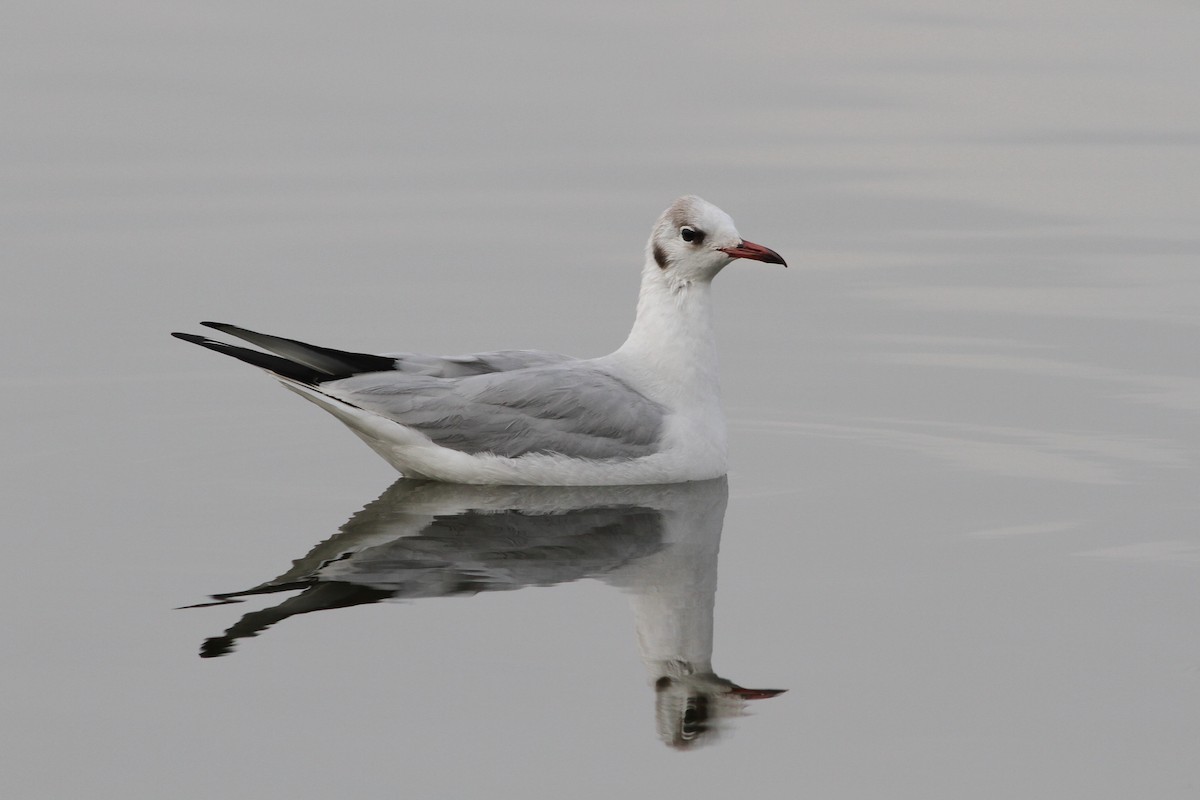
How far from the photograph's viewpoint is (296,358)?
37.9 feet

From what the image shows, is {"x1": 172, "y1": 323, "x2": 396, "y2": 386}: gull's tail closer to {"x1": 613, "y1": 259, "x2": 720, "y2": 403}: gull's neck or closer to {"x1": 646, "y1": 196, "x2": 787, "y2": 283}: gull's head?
{"x1": 613, "y1": 259, "x2": 720, "y2": 403}: gull's neck

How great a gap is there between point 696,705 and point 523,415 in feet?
11.9

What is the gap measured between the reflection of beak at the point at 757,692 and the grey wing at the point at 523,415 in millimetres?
3371

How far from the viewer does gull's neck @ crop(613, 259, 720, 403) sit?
11805 mm

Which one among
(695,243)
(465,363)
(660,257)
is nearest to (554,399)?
(465,363)

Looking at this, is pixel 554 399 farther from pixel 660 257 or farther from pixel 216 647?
pixel 216 647

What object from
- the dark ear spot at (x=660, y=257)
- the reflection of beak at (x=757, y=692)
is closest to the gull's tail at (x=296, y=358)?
the dark ear spot at (x=660, y=257)

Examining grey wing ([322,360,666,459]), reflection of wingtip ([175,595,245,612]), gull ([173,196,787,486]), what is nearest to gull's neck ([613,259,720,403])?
gull ([173,196,787,486])

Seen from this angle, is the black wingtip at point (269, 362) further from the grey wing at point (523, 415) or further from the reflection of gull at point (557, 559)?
the reflection of gull at point (557, 559)

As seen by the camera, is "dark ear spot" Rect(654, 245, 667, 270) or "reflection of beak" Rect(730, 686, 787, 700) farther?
"dark ear spot" Rect(654, 245, 667, 270)

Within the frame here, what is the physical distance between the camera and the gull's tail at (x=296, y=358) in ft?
37.4

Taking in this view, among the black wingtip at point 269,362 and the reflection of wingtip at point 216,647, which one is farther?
the black wingtip at point 269,362

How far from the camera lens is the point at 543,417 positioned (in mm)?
11516

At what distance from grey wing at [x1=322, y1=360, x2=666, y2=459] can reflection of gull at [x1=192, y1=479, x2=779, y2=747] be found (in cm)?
26
